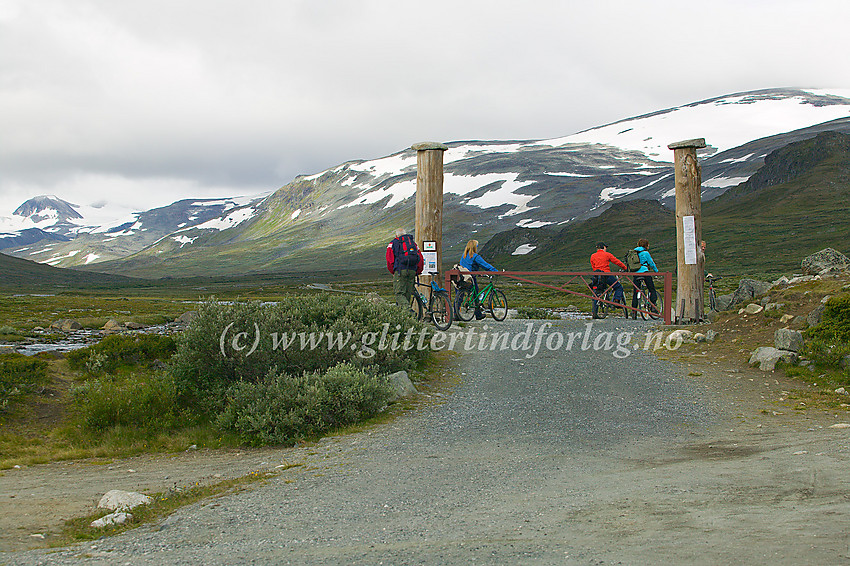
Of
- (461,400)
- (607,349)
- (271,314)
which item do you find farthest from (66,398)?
(607,349)

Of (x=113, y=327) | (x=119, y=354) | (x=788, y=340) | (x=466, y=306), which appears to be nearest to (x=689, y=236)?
(x=788, y=340)

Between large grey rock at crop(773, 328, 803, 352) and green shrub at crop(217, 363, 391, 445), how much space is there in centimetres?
725

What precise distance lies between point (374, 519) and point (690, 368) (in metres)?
8.62

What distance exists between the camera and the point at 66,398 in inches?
480

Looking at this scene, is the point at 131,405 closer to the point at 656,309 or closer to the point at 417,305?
the point at 417,305

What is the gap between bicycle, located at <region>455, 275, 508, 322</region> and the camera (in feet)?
57.9

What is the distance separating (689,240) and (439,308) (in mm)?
6486

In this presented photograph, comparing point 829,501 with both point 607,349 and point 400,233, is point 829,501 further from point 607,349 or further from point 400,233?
point 400,233

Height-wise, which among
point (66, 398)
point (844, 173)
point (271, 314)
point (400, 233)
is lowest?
point (66, 398)

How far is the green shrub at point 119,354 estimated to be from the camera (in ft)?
46.1

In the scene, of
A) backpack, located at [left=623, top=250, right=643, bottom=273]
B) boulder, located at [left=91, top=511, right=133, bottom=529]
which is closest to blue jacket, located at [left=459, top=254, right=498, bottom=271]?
backpack, located at [left=623, top=250, right=643, bottom=273]

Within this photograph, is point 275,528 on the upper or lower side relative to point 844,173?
lower

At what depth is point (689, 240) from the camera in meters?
16.5

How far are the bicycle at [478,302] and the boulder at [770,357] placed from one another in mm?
7055
